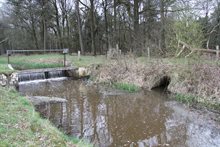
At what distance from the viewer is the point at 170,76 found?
11484mm

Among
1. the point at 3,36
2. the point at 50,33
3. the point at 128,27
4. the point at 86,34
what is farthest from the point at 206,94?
the point at 3,36

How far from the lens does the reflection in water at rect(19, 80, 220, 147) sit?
6.13 meters

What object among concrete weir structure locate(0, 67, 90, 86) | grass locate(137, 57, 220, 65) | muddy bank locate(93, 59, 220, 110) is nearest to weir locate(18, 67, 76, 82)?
concrete weir structure locate(0, 67, 90, 86)

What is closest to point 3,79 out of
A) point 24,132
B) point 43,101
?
point 43,101

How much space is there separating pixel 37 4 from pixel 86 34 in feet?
21.0

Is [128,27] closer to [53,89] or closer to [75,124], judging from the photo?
[53,89]

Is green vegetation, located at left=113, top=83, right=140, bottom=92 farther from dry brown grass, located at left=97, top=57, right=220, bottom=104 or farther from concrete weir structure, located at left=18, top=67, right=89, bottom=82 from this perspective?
concrete weir structure, located at left=18, top=67, right=89, bottom=82

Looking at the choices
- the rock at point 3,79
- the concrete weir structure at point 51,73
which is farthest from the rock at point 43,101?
the concrete weir structure at point 51,73

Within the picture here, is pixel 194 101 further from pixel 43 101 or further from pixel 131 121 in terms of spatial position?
pixel 43 101

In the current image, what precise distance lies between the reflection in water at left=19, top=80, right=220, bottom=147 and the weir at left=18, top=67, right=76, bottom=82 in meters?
4.21

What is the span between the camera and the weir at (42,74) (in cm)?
1460

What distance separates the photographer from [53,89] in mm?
12398

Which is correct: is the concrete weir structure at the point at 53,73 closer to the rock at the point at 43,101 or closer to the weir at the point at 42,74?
the weir at the point at 42,74

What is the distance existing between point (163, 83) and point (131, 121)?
17.9 feet
